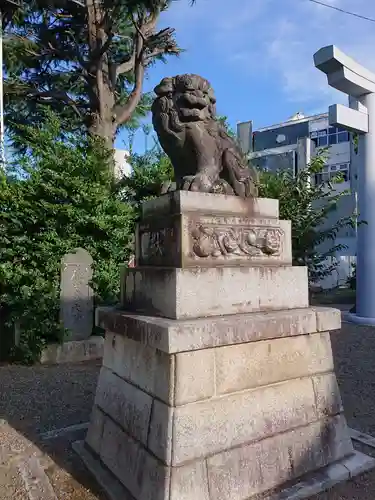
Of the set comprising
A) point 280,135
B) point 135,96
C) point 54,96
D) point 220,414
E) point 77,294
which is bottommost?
point 220,414

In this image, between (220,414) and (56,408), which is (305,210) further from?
(220,414)

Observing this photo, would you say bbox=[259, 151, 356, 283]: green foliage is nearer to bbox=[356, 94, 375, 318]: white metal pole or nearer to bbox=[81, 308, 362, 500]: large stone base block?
bbox=[356, 94, 375, 318]: white metal pole

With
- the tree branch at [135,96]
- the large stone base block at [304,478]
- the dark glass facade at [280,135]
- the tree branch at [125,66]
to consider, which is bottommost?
the large stone base block at [304,478]

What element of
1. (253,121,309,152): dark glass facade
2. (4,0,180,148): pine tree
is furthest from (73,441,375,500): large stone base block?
(253,121,309,152): dark glass facade

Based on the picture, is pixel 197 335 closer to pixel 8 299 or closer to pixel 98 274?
pixel 98 274

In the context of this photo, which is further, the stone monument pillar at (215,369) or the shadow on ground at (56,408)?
the shadow on ground at (56,408)

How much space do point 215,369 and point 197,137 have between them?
5.09ft

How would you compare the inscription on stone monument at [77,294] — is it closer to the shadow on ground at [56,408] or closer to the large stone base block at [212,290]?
the shadow on ground at [56,408]

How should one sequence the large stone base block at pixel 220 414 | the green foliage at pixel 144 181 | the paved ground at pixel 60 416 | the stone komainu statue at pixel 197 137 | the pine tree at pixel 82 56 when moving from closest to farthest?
1. the large stone base block at pixel 220 414
2. the paved ground at pixel 60 416
3. the stone komainu statue at pixel 197 137
4. the green foliage at pixel 144 181
5. the pine tree at pixel 82 56

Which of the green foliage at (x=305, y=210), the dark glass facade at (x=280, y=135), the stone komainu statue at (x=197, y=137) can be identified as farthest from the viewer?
the dark glass facade at (x=280, y=135)

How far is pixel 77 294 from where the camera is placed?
6422mm

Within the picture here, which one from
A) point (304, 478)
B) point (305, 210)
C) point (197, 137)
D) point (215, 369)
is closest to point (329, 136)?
point (305, 210)

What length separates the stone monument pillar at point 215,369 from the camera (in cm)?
212

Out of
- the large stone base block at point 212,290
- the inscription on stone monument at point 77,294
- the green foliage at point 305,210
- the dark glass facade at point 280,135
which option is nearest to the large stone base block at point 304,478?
the large stone base block at point 212,290
